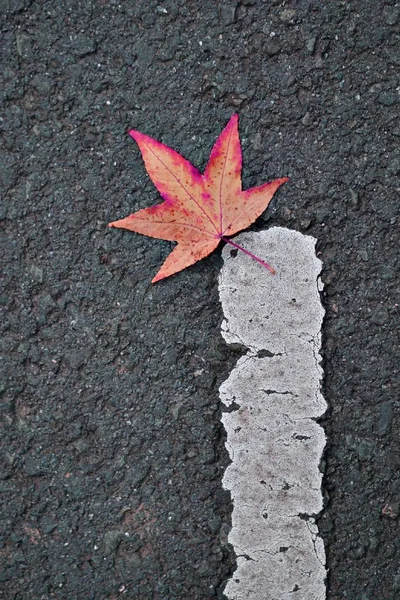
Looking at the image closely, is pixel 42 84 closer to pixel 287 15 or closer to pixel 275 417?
pixel 287 15

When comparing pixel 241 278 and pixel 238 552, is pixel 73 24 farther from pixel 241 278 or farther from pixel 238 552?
pixel 238 552

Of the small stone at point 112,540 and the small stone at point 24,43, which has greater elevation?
the small stone at point 24,43

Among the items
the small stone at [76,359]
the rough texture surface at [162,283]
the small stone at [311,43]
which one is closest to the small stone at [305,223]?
the rough texture surface at [162,283]

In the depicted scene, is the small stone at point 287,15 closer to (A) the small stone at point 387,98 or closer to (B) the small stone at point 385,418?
(A) the small stone at point 387,98

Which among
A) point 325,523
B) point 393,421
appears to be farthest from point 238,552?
point 393,421

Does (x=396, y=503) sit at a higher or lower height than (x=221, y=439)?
lower
